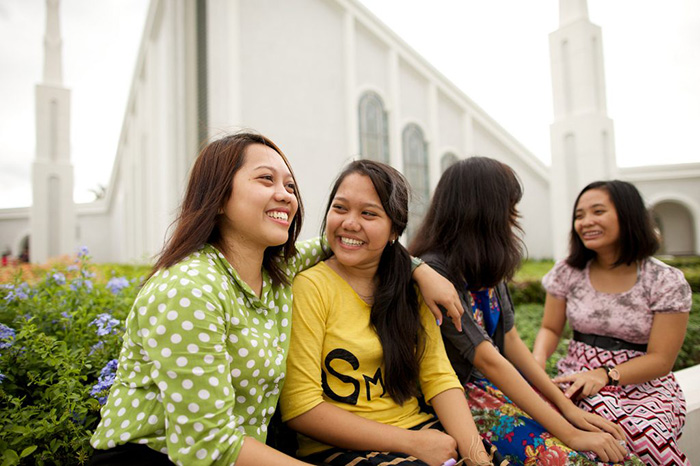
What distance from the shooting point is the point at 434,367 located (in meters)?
1.82

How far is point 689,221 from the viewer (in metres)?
22.3

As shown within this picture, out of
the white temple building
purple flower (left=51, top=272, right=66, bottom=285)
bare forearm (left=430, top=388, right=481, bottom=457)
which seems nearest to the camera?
bare forearm (left=430, top=388, right=481, bottom=457)

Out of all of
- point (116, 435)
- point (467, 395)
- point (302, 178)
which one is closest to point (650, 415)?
point (467, 395)

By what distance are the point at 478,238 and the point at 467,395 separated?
2.49 ft

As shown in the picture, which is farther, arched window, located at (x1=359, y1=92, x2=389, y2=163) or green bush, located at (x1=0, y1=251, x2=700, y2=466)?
arched window, located at (x1=359, y1=92, x2=389, y2=163)

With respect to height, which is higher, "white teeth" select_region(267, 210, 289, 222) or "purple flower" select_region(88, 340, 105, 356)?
"white teeth" select_region(267, 210, 289, 222)

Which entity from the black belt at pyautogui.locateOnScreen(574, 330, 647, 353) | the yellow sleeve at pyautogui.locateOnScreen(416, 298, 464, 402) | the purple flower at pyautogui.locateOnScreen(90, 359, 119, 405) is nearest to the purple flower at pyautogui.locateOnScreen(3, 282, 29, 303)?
the purple flower at pyautogui.locateOnScreen(90, 359, 119, 405)

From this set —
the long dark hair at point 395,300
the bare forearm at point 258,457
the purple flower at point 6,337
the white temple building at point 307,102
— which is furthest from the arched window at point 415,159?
the bare forearm at point 258,457

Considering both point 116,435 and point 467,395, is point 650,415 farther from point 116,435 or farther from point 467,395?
point 116,435

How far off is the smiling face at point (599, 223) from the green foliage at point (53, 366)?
2668mm

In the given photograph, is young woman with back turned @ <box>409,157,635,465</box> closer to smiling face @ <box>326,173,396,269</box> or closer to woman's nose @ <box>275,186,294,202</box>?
smiling face @ <box>326,173,396,269</box>

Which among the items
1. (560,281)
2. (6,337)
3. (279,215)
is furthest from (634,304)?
(6,337)

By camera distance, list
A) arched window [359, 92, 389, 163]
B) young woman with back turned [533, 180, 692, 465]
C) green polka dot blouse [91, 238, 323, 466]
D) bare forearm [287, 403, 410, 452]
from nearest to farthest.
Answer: green polka dot blouse [91, 238, 323, 466]
bare forearm [287, 403, 410, 452]
young woman with back turned [533, 180, 692, 465]
arched window [359, 92, 389, 163]

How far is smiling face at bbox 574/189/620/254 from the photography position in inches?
101
